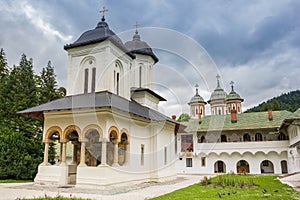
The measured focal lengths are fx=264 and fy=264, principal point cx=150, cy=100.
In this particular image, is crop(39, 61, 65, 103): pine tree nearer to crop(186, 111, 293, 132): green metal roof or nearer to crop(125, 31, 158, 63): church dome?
crop(125, 31, 158, 63): church dome

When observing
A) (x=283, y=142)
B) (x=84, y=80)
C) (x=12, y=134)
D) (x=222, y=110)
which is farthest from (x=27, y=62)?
(x=222, y=110)

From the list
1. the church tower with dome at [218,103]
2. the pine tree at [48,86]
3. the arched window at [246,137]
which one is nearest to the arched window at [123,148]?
the pine tree at [48,86]

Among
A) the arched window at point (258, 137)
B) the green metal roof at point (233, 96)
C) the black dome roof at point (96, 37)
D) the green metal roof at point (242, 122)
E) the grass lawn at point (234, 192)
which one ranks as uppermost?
the green metal roof at point (233, 96)

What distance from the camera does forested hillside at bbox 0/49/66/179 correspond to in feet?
54.7

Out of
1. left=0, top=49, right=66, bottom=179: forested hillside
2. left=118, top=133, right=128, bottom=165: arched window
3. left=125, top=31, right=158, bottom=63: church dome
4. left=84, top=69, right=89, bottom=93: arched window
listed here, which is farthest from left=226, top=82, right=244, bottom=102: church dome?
left=84, top=69, right=89, bottom=93: arched window

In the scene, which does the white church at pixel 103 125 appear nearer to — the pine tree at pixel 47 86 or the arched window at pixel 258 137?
the pine tree at pixel 47 86

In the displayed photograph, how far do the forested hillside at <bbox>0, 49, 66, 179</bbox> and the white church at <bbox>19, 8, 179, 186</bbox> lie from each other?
343 centimetres

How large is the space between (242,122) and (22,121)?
922 inches

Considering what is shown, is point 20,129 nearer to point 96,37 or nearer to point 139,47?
point 96,37

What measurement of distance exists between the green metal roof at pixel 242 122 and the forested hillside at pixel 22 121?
1797cm

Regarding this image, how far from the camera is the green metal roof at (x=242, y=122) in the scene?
29583 mm

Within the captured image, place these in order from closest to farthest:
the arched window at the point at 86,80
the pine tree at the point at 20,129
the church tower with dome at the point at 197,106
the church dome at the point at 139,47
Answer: the arched window at the point at 86,80 < the pine tree at the point at 20,129 < the church dome at the point at 139,47 < the church tower with dome at the point at 197,106

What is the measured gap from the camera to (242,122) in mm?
31109

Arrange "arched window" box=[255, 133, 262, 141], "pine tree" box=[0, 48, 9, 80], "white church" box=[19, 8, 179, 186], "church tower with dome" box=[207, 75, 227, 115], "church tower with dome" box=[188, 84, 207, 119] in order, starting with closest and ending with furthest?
"white church" box=[19, 8, 179, 186]
"pine tree" box=[0, 48, 9, 80]
"arched window" box=[255, 133, 262, 141]
"church tower with dome" box=[188, 84, 207, 119]
"church tower with dome" box=[207, 75, 227, 115]
